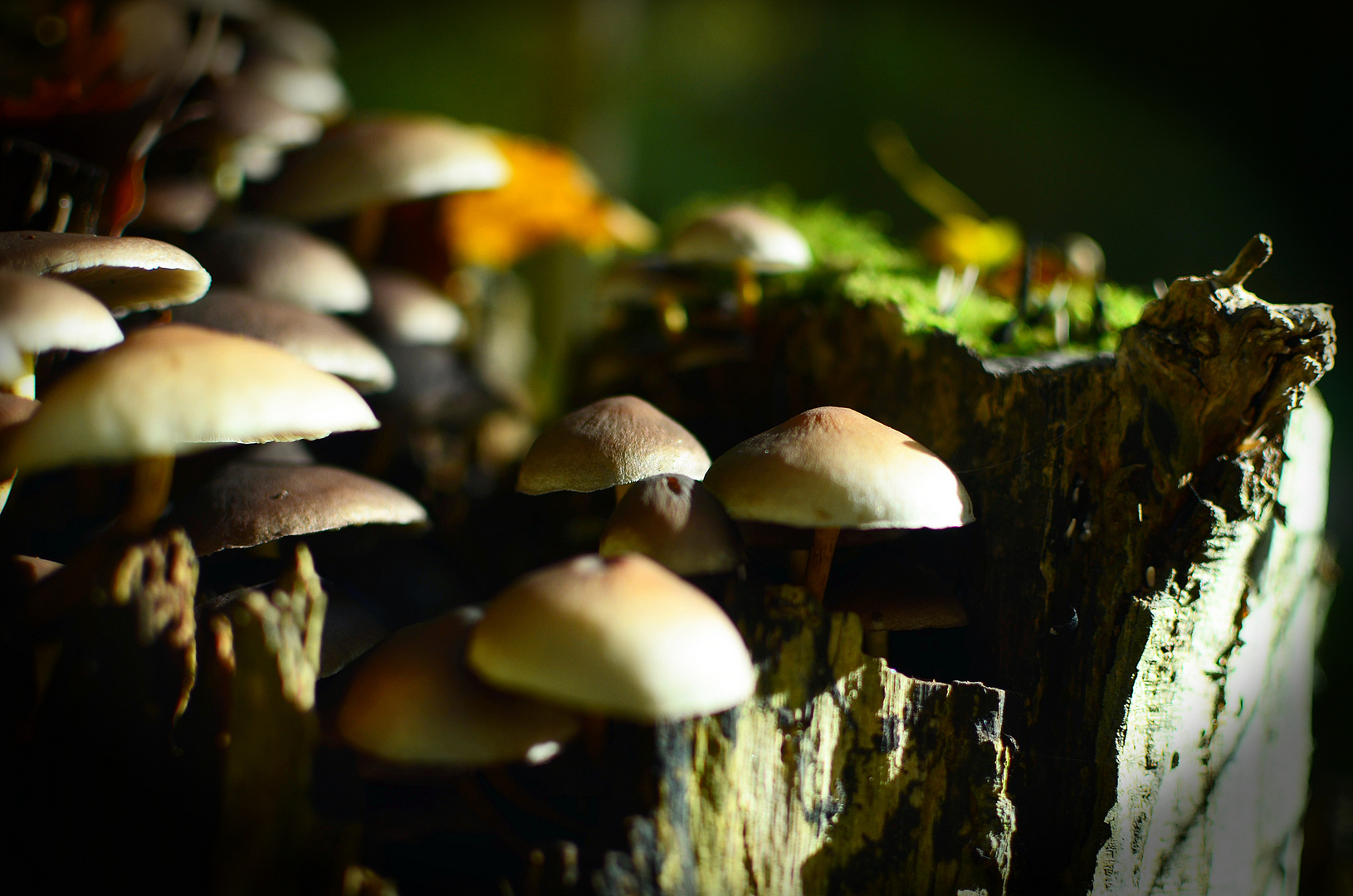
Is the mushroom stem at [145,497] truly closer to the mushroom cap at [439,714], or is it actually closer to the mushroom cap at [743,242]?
the mushroom cap at [439,714]

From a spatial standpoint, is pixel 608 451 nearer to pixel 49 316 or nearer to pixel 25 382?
pixel 49 316

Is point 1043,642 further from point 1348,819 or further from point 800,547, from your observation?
point 1348,819

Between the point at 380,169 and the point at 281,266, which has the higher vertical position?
the point at 380,169

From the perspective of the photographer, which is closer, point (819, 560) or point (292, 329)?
point (819, 560)

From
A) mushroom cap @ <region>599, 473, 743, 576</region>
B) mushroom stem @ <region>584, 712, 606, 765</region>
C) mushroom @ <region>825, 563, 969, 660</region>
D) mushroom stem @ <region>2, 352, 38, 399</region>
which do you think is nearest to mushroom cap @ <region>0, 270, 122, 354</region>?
mushroom stem @ <region>2, 352, 38, 399</region>

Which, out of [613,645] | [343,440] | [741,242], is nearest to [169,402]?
[613,645]

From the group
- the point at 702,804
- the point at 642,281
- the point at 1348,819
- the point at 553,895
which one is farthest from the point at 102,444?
the point at 1348,819
